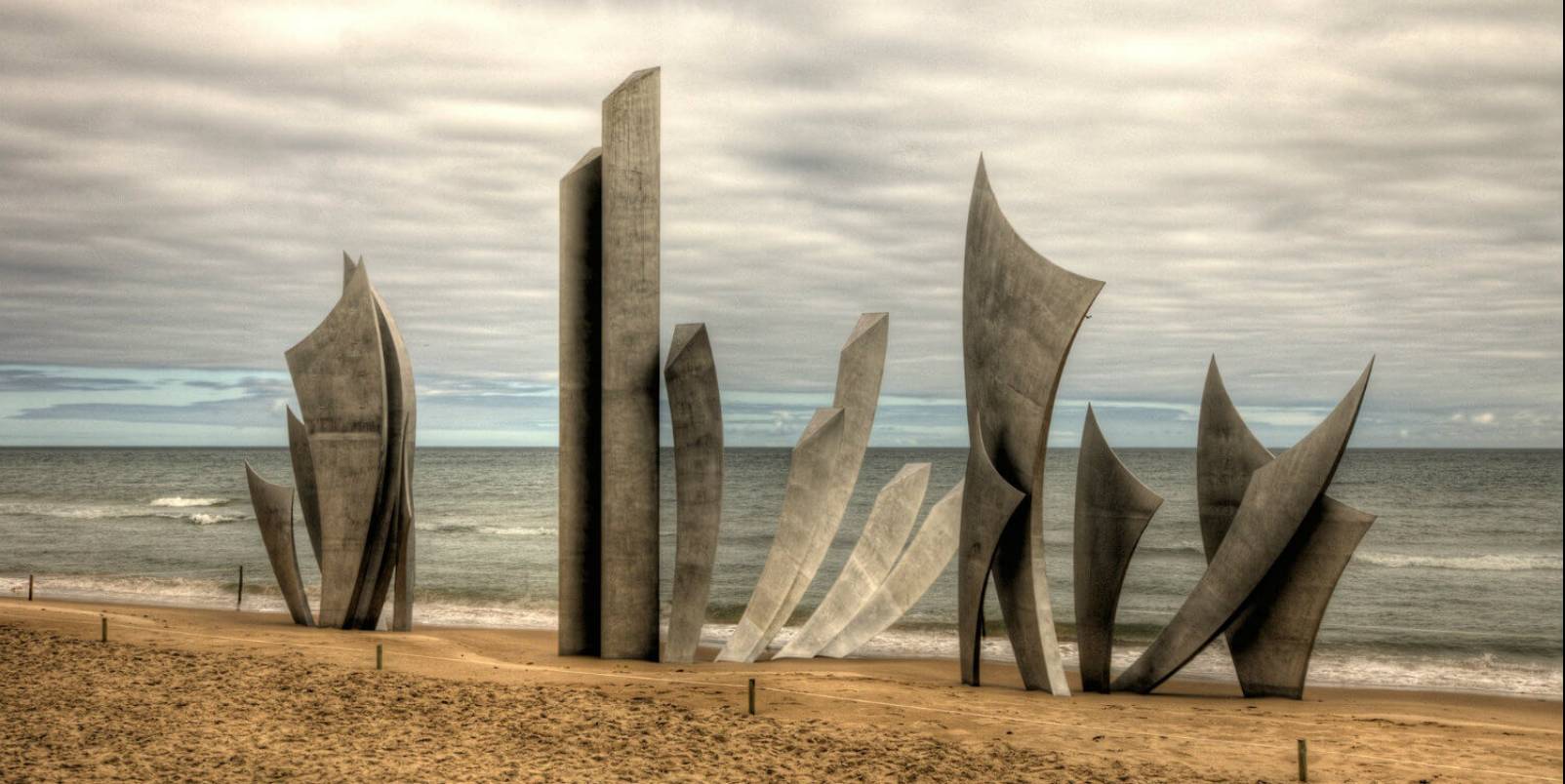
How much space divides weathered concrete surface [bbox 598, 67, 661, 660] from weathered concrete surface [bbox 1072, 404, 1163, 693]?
4.23 m

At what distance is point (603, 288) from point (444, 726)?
4.79m

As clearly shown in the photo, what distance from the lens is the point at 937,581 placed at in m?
24.4

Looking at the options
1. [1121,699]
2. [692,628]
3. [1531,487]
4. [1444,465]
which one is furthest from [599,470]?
[1444,465]

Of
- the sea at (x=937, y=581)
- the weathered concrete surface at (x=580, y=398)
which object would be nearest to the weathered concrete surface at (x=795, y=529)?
the weathered concrete surface at (x=580, y=398)

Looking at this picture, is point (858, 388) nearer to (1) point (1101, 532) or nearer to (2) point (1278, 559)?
(1) point (1101, 532)

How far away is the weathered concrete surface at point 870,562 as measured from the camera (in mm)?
13203

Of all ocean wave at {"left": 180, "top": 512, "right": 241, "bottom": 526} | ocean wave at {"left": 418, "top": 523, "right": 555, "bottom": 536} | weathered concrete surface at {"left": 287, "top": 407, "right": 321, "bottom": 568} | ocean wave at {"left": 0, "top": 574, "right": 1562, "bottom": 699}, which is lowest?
ocean wave at {"left": 0, "top": 574, "right": 1562, "bottom": 699}

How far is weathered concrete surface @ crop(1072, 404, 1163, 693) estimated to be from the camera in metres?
10.3

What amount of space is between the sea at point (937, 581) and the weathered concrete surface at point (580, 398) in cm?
455

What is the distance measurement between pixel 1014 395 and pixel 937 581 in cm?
1502

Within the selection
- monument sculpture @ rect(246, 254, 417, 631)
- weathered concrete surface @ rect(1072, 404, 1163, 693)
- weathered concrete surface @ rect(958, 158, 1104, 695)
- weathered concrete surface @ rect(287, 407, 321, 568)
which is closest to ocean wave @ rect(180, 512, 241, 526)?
weathered concrete surface @ rect(287, 407, 321, 568)

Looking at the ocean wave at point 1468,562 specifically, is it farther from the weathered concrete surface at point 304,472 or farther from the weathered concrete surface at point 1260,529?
the weathered concrete surface at point 304,472

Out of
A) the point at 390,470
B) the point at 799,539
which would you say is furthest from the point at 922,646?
the point at 390,470

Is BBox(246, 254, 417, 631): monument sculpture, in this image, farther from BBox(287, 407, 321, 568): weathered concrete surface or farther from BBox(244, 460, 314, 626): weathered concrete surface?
BBox(287, 407, 321, 568): weathered concrete surface
